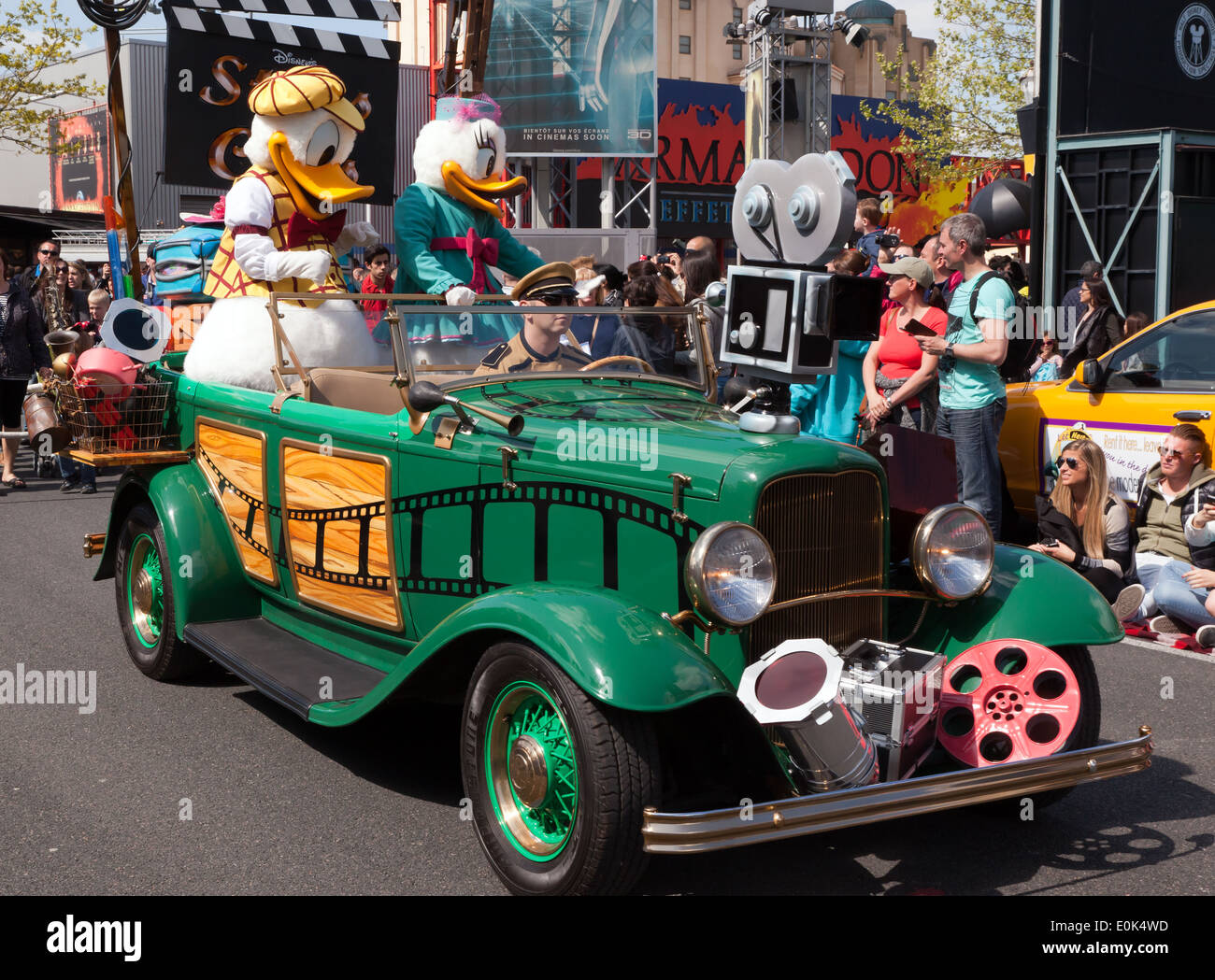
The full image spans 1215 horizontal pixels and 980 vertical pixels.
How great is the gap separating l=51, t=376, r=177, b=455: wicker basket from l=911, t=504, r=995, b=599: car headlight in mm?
3438

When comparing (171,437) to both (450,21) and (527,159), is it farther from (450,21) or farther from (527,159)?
(527,159)

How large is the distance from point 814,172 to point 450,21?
8830 mm

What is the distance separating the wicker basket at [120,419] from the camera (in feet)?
18.1

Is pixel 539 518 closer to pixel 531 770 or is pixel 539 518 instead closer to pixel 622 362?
pixel 531 770

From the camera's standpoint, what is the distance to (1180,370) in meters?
7.41

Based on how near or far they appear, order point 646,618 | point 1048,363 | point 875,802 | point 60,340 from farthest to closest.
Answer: point 1048,363 < point 60,340 < point 646,618 < point 875,802

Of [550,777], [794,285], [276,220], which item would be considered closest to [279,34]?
[276,220]

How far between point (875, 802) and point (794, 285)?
1.57m

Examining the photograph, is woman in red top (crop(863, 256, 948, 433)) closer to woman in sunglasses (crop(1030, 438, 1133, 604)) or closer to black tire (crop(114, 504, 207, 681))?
woman in sunglasses (crop(1030, 438, 1133, 604))

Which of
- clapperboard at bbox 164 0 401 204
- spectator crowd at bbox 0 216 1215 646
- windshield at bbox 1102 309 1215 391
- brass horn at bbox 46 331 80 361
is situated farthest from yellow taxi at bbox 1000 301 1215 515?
clapperboard at bbox 164 0 401 204

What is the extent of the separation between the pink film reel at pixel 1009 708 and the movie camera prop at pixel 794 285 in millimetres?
911

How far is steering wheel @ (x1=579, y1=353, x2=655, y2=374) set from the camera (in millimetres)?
4543

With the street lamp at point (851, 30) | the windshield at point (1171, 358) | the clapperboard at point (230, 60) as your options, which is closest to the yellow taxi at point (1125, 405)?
the windshield at point (1171, 358)

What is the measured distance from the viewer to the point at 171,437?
572cm
